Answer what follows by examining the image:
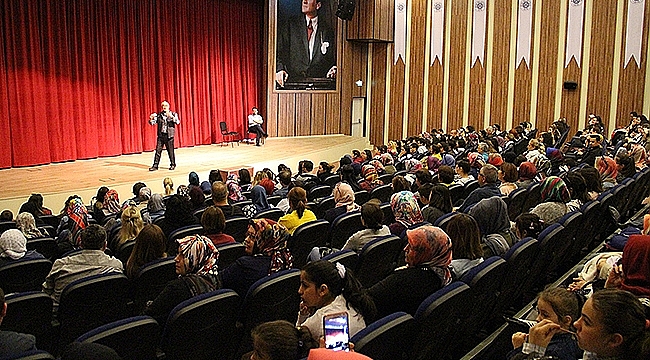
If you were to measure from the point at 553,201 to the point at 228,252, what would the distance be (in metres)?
2.92

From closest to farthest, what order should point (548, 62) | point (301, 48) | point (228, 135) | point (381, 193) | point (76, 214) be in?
point (76, 214) → point (381, 193) → point (228, 135) → point (548, 62) → point (301, 48)

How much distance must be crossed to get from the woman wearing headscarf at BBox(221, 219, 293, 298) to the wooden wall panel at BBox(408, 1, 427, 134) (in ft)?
52.6

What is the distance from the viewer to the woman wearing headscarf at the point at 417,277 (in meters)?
3.43

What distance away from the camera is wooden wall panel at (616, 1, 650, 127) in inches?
643

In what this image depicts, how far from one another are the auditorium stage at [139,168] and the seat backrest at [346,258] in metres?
6.93

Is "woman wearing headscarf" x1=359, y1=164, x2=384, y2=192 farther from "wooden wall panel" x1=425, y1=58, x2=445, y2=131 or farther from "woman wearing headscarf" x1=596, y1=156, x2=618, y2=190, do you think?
"wooden wall panel" x1=425, y1=58, x2=445, y2=131

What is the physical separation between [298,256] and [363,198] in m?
2.33

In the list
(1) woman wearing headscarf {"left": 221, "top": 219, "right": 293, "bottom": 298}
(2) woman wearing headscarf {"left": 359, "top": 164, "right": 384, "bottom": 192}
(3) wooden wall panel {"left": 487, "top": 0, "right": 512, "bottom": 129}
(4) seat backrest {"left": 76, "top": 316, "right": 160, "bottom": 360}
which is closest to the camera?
(4) seat backrest {"left": 76, "top": 316, "right": 160, "bottom": 360}

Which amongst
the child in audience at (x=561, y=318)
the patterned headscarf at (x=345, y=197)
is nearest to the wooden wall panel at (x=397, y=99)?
the patterned headscarf at (x=345, y=197)

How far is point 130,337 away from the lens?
2.89m

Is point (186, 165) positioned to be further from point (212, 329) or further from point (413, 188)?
point (212, 329)

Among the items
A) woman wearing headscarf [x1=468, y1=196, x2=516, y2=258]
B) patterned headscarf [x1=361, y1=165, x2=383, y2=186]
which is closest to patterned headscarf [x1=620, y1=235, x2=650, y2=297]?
woman wearing headscarf [x1=468, y1=196, x2=516, y2=258]

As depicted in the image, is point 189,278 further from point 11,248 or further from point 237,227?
point 237,227

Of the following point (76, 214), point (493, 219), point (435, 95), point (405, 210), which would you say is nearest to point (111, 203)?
point (76, 214)
